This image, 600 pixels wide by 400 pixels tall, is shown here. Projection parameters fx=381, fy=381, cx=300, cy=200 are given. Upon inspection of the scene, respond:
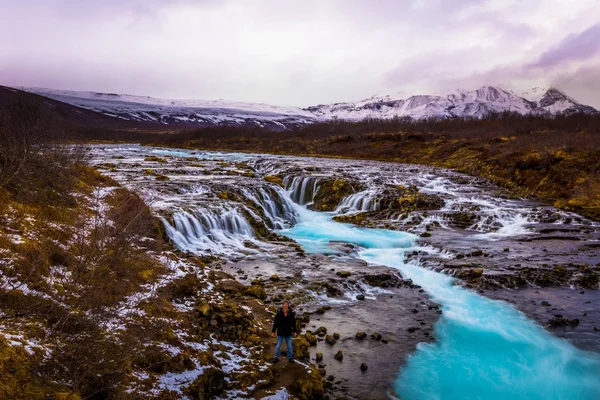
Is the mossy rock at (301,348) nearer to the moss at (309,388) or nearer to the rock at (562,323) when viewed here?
the moss at (309,388)

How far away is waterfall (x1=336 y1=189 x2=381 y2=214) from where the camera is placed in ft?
79.0

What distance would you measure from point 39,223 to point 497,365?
35.8 feet

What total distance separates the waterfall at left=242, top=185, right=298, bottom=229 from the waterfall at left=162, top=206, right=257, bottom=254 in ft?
9.63

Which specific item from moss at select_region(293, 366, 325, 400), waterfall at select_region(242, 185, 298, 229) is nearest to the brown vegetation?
waterfall at select_region(242, 185, 298, 229)

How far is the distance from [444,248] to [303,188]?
1406 centimetres

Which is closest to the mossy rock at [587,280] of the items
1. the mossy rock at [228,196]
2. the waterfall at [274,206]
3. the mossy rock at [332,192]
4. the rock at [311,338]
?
the rock at [311,338]

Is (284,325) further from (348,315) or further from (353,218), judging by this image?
(353,218)

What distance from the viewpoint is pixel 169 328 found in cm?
714

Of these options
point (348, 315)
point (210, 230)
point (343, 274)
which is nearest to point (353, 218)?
point (210, 230)

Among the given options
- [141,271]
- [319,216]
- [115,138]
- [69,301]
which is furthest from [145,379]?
[115,138]

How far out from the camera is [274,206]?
23.0 metres

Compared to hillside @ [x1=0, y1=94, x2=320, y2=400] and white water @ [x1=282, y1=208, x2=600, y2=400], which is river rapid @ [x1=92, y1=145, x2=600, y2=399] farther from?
hillside @ [x1=0, y1=94, x2=320, y2=400]

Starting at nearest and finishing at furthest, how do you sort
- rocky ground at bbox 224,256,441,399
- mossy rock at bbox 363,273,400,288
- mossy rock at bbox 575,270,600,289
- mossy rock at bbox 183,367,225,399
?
mossy rock at bbox 183,367,225,399
rocky ground at bbox 224,256,441,399
mossy rock at bbox 575,270,600,289
mossy rock at bbox 363,273,400,288

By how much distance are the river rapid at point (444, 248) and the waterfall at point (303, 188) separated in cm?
10
